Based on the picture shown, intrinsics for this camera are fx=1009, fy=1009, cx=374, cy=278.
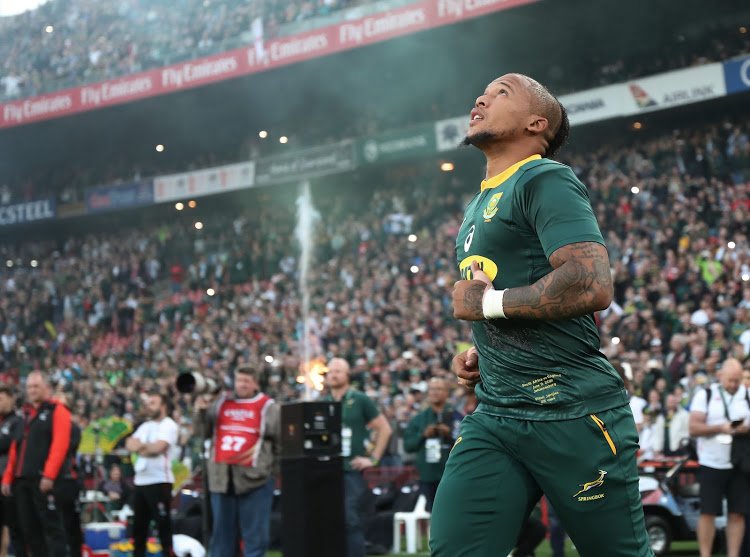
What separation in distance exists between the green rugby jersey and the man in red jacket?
6554 mm

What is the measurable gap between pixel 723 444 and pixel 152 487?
4.74 meters

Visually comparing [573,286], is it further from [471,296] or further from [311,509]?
[311,509]

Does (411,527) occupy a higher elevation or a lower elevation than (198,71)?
lower

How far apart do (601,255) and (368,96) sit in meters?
26.2

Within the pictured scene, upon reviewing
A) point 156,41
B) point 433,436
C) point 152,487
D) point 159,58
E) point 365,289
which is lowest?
point 152,487

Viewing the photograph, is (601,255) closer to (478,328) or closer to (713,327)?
(478,328)

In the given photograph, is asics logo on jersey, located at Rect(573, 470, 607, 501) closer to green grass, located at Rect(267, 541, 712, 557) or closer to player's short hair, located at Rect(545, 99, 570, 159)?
player's short hair, located at Rect(545, 99, 570, 159)

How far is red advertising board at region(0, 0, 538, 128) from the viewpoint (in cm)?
2364

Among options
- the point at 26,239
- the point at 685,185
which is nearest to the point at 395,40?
the point at 685,185

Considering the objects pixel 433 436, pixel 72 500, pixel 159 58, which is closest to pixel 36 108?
pixel 159 58

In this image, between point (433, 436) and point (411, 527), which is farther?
point (411, 527)

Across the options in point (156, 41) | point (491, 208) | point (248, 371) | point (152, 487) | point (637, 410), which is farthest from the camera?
point (156, 41)

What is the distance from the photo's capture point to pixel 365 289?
21734 millimetres

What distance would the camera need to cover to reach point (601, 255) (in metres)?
2.77
